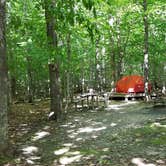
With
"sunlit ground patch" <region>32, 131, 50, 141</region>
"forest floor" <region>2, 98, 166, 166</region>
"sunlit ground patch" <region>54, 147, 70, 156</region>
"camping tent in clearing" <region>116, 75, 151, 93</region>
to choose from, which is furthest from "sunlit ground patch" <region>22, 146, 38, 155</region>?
"camping tent in clearing" <region>116, 75, 151, 93</region>

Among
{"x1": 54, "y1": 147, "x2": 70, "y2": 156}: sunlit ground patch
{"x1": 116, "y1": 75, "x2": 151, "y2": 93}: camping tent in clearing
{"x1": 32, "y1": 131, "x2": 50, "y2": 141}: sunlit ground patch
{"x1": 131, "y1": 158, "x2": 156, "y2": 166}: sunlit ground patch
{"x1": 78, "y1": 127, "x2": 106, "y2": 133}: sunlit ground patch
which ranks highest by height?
{"x1": 116, "y1": 75, "x2": 151, "y2": 93}: camping tent in clearing

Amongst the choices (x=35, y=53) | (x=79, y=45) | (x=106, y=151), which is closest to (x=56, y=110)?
(x=35, y=53)

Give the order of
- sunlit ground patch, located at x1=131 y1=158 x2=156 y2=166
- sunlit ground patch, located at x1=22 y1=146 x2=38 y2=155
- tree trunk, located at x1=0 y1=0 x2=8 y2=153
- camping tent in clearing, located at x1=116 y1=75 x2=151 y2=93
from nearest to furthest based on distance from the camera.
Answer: sunlit ground patch, located at x1=131 y1=158 x2=156 y2=166, tree trunk, located at x1=0 y1=0 x2=8 y2=153, sunlit ground patch, located at x1=22 y1=146 x2=38 y2=155, camping tent in clearing, located at x1=116 y1=75 x2=151 y2=93

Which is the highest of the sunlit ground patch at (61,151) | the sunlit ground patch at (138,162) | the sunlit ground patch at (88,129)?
the sunlit ground patch at (88,129)

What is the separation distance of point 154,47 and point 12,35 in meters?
15.9

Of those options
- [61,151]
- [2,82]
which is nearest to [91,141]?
[61,151]

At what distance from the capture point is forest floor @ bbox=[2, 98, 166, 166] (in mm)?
8594

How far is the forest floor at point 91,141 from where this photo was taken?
859cm

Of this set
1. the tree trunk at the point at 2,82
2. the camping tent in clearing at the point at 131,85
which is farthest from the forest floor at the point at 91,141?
the camping tent in clearing at the point at 131,85

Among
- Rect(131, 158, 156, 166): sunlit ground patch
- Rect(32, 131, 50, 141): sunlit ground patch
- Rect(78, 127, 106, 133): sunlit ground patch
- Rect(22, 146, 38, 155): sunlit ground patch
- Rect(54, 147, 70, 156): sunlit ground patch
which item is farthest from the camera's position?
Rect(78, 127, 106, 133): sunlit ground patch

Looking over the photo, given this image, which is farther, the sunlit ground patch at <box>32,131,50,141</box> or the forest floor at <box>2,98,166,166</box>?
the sunlit ground patch at <box>32,131,50,141</box>

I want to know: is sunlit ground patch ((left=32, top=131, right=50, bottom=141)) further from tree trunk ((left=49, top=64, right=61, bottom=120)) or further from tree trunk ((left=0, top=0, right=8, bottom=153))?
tree trunk ((left=49, top=64, right=61, bottom=120))

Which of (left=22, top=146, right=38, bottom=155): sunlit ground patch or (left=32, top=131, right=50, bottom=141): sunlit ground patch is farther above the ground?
(left=32, top=131, right=50, bottom=141): sunlit ground patch

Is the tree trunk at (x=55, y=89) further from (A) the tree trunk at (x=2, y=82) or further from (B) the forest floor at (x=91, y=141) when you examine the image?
(A) the tree trunk at (x=2, y=82)
